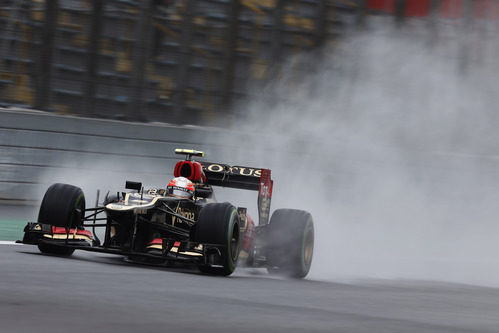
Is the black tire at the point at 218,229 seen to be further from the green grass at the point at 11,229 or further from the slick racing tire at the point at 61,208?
the green grass at the point at 11,229

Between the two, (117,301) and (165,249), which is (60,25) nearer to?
(165,249)

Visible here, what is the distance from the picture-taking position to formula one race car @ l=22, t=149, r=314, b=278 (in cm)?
982

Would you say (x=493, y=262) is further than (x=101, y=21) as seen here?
No

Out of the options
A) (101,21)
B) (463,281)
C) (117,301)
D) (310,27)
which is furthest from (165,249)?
(310,27)

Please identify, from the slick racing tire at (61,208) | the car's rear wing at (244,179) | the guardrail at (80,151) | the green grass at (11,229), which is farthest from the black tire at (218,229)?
the guardrail at (80,151)

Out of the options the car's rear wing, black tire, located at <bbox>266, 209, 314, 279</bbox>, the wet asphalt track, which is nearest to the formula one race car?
black tire, located at <bbox>266, 209, 314, 279</bbox>

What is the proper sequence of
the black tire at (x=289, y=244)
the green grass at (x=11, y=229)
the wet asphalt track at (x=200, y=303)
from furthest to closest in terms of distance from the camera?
the green grass at (x=11, y=229)
the black tire at (x=289, y=244)
the wet asphalt track at (x=200, y=303)

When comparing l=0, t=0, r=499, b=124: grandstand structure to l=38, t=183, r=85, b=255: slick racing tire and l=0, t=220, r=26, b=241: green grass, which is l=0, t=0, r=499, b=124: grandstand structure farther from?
l=38, t=183, r=85, b=255: slick racing tire

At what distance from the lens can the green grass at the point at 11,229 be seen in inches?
501

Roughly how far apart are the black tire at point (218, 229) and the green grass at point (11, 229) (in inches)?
148

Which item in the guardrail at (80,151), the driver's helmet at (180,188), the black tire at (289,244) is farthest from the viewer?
the guardrail at (80,151)

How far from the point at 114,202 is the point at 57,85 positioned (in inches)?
267

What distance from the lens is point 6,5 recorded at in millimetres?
16641

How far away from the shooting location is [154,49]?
18.0 meters
